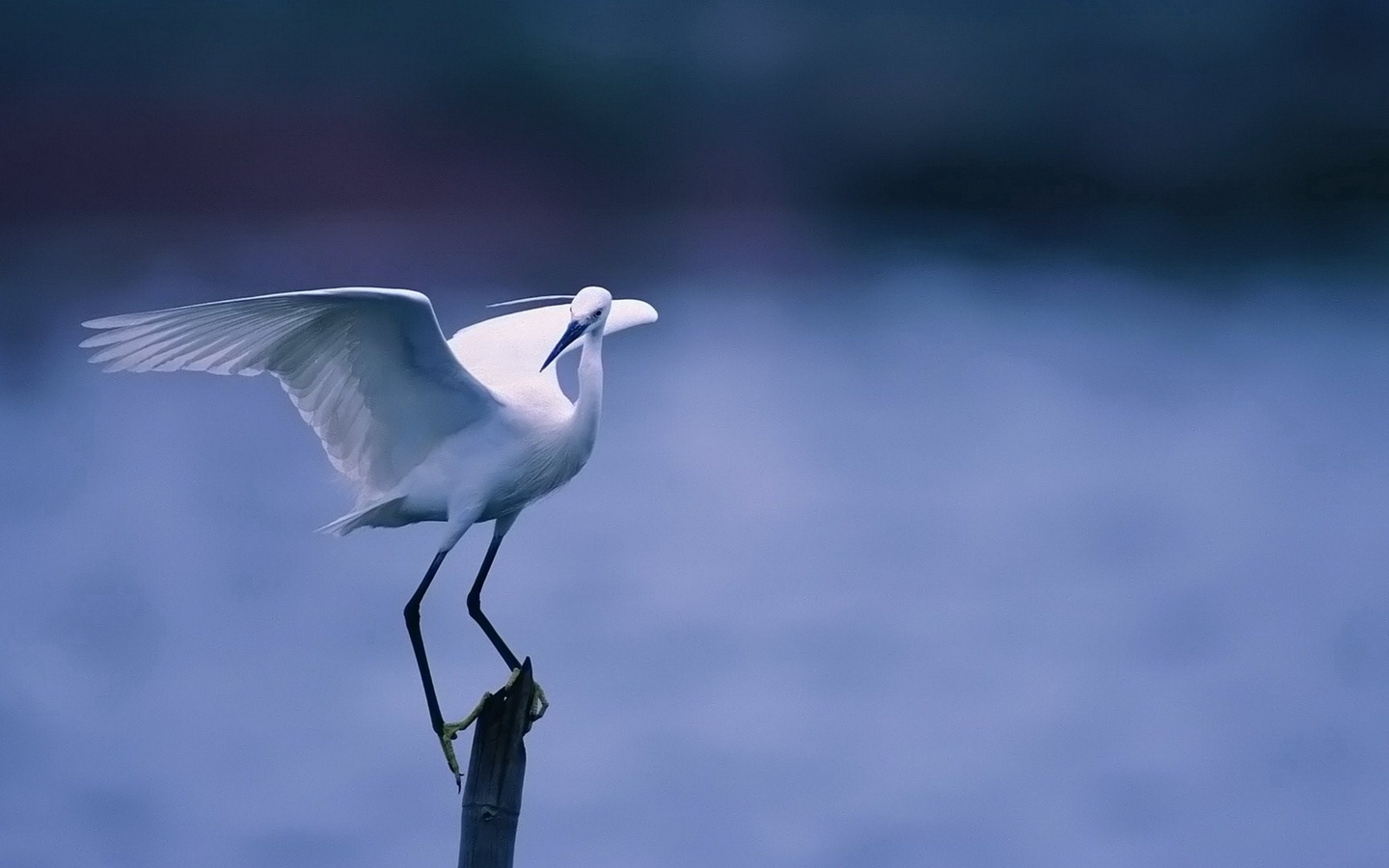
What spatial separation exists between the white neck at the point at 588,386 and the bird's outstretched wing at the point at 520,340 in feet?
0.32

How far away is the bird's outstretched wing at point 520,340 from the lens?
7.41ft

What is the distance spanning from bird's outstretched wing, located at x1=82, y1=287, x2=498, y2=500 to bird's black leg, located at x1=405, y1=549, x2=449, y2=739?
Result: 0.14 meters

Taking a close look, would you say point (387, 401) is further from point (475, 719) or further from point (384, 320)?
point (475, 719)

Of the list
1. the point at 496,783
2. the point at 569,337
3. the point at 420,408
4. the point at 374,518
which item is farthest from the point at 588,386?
the point at 496,783

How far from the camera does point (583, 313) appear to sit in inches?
80.0

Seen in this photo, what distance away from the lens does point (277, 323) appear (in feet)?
6.33

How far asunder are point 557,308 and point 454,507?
0.46 meters

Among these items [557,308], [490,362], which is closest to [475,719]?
[490,362]

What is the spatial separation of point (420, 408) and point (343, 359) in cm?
12

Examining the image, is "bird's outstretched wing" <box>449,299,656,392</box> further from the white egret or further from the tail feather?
the tail feather

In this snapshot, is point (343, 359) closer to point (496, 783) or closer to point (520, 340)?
point (520, 340)

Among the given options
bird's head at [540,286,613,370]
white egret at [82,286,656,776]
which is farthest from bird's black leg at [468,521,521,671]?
bird's head at [540,286,613,370]

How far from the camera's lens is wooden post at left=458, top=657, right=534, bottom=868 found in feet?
5.87

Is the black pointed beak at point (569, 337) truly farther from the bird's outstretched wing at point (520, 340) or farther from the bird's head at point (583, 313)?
the bird's outstretched wing at point (520, 340)
